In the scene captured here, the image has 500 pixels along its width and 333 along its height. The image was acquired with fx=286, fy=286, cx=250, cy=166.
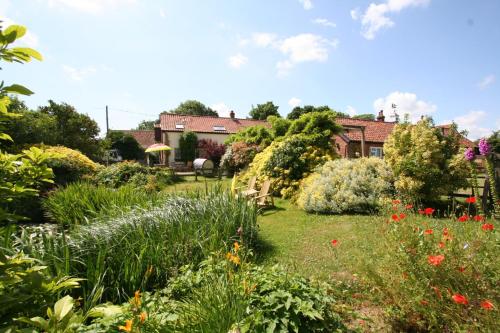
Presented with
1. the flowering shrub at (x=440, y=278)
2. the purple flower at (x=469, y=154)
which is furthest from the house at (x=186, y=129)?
the flowering shrub at (x=440, y=278)

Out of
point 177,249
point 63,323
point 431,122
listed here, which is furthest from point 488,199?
point 63,323

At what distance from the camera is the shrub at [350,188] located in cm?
821

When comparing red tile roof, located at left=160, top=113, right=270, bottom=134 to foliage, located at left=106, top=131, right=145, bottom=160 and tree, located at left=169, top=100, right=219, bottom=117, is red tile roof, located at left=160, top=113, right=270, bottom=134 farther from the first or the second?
tree, located at left=169, top=100, right=219, bottom=117

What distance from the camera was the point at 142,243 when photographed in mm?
3746

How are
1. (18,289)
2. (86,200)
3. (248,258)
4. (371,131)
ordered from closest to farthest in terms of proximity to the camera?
(18,289) → (248,258) → (86,200) → (371,131)

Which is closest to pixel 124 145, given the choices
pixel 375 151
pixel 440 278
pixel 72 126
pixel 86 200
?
pixel 72 126

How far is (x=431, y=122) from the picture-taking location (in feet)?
27.9

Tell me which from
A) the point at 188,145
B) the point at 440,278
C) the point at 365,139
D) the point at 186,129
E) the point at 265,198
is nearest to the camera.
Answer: the point at 440,278

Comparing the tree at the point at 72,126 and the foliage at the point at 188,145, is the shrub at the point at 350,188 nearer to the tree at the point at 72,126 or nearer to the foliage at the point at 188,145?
the tree at the point at 72,126

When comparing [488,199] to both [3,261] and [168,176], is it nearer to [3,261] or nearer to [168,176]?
[3,261]

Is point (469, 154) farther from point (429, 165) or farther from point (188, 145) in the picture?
point (188, 145)

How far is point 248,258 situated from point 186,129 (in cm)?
2826

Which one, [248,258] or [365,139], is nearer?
[248,258]

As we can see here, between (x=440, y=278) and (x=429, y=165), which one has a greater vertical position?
(x=429, y=165)
